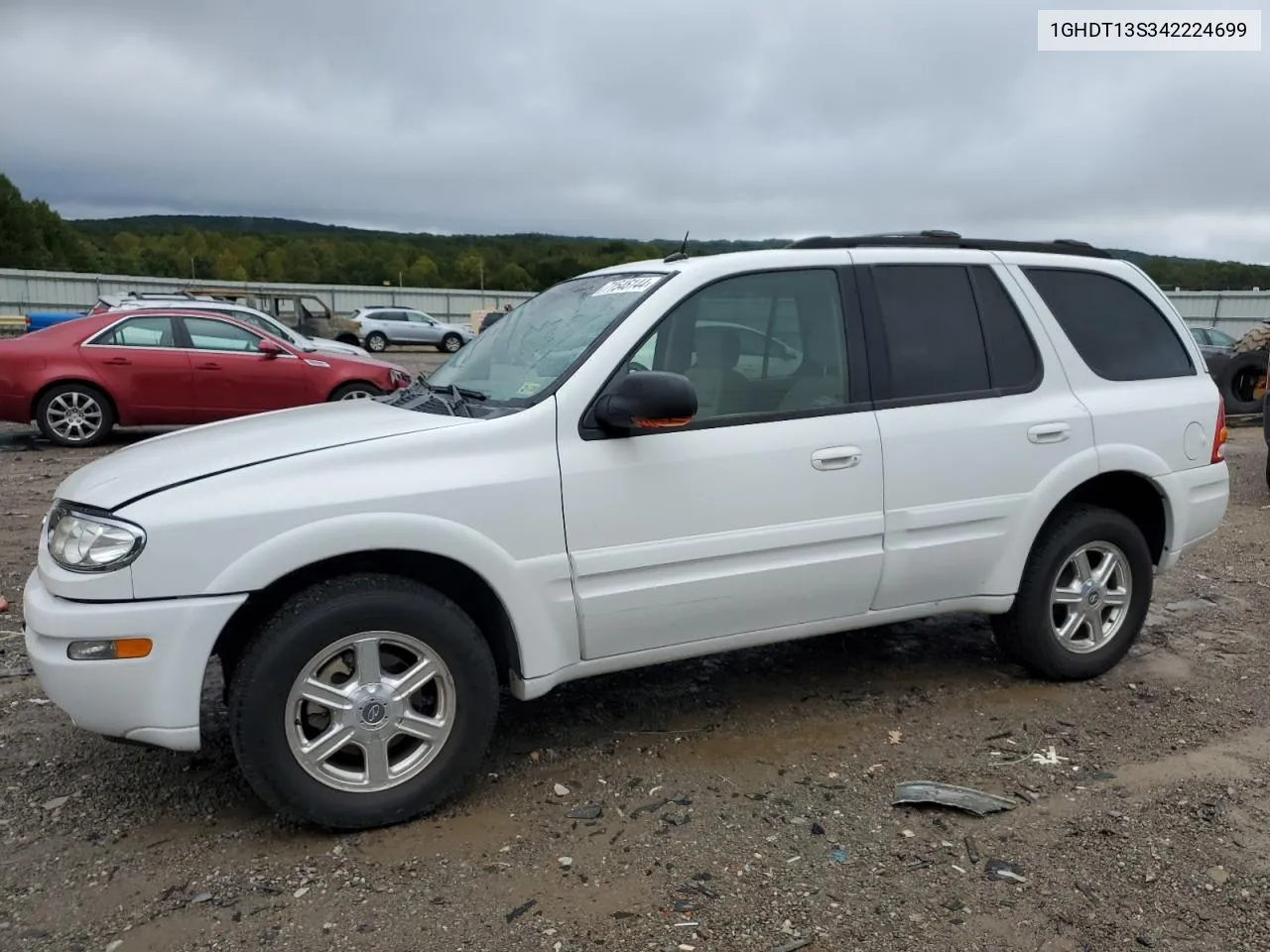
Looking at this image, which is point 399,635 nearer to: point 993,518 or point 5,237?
point 993,518

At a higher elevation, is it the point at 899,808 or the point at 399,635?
the point at 399,635

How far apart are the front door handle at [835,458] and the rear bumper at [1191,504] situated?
165 centimetres

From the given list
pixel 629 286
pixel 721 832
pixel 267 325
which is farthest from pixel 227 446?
pixel 267 325

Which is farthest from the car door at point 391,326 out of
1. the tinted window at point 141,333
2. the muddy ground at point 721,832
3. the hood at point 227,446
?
the hood at point 227,446

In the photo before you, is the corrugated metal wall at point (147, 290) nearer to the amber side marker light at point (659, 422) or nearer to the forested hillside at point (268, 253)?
the forested hillside at point (268, 253)

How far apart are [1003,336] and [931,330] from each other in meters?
0.37

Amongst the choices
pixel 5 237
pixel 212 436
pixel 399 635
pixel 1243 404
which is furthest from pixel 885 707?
pixel 5 237

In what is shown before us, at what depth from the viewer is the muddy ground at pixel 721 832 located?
2.73m

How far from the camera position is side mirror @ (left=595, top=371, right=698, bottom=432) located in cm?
319

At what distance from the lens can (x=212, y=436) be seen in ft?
11.6

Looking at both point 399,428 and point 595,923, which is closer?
point 595,923

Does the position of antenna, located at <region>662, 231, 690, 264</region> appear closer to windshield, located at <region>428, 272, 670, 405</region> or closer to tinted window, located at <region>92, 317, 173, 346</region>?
windshield, located at <region>428, 272, 670, 405</region>

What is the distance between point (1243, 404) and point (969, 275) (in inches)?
529

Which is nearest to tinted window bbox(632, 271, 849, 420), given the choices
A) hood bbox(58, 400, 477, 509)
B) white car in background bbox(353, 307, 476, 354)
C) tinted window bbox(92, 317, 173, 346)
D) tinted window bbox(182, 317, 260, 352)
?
hood bbox(58, 400, 477, 509)
